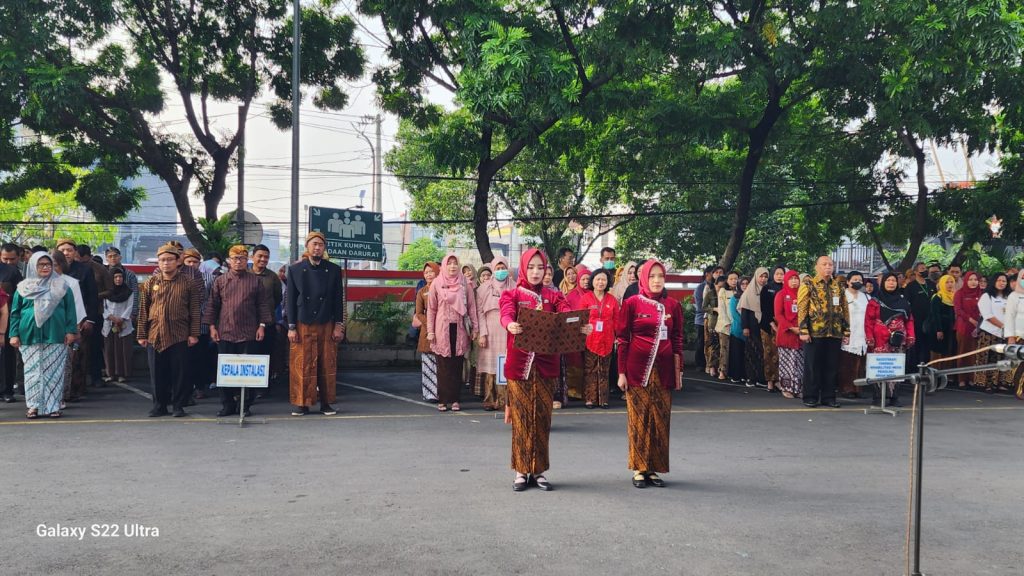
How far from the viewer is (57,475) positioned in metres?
6.57

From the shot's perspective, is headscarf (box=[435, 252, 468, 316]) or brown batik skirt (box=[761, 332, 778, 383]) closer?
headscarf (box=[435, 252, 468, 316])

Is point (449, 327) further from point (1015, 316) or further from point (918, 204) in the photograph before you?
point (918, 204)

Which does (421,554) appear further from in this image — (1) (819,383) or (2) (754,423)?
(1) (819,383)

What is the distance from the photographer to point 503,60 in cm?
1245

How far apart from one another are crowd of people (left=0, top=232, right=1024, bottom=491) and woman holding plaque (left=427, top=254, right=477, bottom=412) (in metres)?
0.02

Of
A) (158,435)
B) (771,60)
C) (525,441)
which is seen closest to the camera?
(525,441)

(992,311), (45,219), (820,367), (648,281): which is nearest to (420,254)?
(45,219)

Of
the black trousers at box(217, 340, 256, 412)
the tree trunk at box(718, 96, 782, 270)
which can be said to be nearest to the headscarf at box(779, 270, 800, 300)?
the tree trunk at box(718, 96, 782, 270)

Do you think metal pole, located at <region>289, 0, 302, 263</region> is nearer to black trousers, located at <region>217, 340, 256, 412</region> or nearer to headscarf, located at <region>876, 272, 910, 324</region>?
black trousers, located at <region>217, 340, 256, 412</region>

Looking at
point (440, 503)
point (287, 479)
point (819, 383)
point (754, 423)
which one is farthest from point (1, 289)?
point (819, 383)

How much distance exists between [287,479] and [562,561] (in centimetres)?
276

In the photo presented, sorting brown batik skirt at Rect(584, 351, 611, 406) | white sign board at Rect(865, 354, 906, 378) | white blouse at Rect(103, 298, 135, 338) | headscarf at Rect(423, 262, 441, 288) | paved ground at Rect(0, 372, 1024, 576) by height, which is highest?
headscarf at Rect(423, 262, 441, 288)

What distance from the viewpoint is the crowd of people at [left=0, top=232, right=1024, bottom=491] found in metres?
6.67

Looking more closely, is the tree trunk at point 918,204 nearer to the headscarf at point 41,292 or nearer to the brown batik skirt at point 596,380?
the brown batik skirt at point 596,380
